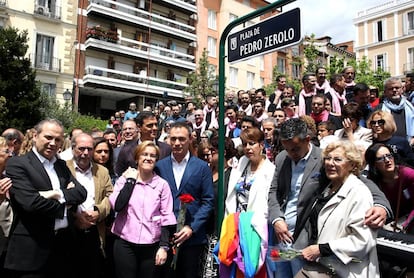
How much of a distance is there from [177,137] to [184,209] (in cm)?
80

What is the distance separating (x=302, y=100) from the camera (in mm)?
7730

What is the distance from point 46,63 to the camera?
26781mm

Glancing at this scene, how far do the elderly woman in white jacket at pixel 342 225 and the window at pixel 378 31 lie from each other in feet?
144

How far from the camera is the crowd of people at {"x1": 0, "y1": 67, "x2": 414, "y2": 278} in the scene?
2883 mm

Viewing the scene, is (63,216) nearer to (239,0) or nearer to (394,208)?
(394,208)

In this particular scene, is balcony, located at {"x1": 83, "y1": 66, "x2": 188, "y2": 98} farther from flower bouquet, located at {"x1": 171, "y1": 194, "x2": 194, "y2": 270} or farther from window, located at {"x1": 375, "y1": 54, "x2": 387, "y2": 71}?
flower bouquet, located at {"x1": 171, "y1": 194, "x2": 194, "y2": 270}

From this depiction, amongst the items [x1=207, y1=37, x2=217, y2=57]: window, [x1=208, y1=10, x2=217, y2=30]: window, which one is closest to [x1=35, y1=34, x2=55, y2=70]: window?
[x1=207, y1=37, x2=217, y2=57]: window

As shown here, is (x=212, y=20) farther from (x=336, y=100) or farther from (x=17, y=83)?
(x=336, y=100)

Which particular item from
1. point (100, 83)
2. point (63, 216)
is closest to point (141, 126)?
point (63, 216)

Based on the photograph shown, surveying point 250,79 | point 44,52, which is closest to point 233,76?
point 250,79

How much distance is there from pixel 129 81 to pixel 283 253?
93.8 ft

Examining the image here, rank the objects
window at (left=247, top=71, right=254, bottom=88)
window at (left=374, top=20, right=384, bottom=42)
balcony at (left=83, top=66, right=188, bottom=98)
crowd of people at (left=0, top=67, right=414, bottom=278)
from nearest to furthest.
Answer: crowd of people at (left=0, top=67, right=414, bottom=278), balcony at (left=83, top=66, right=188, bottom=98), window at (left=247, top=71, right=254, bottom=88), window at (left=374, top=20, right=384, bottom=42)

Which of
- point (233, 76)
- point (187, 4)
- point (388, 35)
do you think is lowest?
point (233, 76)

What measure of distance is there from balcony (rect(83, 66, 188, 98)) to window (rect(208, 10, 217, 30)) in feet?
27.4
